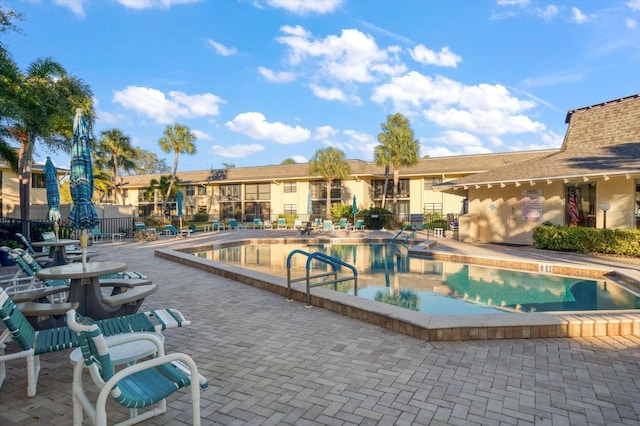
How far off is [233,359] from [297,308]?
6.80ft

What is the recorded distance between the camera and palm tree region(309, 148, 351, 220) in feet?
99.6

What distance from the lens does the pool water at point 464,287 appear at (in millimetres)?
6922

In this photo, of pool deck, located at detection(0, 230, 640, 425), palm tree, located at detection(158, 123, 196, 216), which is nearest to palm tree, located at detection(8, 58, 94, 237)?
pool deck, located at detection(0, 230, 640, 425)

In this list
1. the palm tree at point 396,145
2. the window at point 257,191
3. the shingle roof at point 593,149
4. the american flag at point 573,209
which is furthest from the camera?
the window at point 257,191

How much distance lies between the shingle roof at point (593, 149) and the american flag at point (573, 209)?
1230 mm

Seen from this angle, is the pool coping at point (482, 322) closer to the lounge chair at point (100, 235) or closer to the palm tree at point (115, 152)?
the lounge chair at point (100, 235)

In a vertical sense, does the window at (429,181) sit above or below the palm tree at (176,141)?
below

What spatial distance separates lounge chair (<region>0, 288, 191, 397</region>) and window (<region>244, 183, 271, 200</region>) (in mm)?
34130

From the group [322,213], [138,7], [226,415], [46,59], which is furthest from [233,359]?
[322,213]

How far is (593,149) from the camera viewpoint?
15672 mm

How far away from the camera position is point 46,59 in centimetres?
1482

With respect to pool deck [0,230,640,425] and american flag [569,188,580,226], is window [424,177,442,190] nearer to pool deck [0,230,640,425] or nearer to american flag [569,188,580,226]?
american flag [569,188,580,226]

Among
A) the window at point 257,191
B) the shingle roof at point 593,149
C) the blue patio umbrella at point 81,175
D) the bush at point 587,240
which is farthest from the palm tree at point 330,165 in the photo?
the blue patio umbrella at point 81,175

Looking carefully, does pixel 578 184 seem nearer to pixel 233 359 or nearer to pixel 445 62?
pixel 445 62
